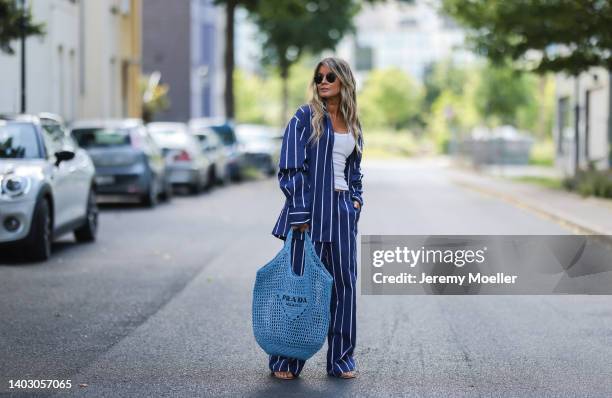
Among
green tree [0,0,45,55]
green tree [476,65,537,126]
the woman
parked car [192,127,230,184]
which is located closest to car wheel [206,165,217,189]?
Result: parked car [192,127,230,184]

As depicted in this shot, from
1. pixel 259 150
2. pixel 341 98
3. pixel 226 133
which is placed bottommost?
pixel 259 150

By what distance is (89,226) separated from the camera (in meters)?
15.9

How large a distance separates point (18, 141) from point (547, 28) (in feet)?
56.2

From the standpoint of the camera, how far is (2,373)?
278 inches

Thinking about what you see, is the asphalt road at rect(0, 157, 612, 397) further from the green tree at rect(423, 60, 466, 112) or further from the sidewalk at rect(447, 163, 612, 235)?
the green tree at rect(423, 60, 466, 112)

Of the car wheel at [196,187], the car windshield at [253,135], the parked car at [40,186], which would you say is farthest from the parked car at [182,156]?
the car windshield at [253,135]

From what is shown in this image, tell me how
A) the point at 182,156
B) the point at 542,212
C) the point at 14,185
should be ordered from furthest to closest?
the point at 182,156 → the point at 542,212 → the point at 14,185

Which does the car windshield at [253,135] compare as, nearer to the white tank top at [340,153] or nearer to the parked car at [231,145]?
the parked car at [231,145]

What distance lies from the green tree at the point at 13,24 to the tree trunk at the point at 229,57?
21865 mm

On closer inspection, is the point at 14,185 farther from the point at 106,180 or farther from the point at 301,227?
the point at 106,180

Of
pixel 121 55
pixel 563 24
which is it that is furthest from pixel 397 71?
pixel 563 24

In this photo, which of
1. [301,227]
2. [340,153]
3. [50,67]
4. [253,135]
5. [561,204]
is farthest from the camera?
[253,135]

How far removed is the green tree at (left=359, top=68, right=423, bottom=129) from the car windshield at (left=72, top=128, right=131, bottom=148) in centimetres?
9888

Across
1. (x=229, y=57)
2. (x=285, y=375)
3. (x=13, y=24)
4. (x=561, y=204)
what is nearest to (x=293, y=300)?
(x=285, y=375)
